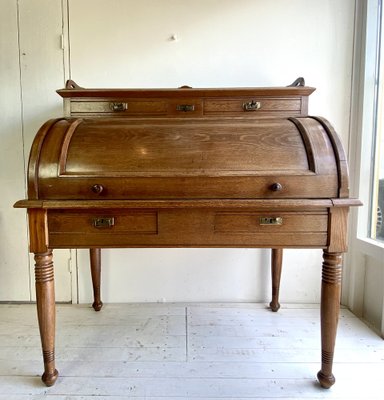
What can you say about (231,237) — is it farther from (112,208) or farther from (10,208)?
(10,208)

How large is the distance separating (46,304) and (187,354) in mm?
707

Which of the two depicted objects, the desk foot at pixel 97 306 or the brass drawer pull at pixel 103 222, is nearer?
the brass drawer pull at pixel 103 222

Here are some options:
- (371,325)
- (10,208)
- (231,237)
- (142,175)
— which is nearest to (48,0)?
(10,208)

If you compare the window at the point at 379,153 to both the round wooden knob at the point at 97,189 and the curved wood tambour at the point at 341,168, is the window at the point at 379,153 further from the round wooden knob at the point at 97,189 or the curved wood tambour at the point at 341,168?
the round wooden knob at the point at 97,189

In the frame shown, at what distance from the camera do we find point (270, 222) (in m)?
1.20

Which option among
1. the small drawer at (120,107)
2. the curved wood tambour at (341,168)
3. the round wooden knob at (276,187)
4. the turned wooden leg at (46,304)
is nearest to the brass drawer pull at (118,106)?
the small drawer at (120,107)

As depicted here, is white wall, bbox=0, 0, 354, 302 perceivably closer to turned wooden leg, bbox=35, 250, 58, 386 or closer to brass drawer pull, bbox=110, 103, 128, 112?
brass drawer pull, bbox=110, 103, 128, 112

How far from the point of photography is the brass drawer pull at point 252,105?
5.40 feet

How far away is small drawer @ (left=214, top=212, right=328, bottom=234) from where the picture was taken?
1.20 m

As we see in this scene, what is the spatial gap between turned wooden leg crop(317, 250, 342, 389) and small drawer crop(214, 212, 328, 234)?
5.4 inches

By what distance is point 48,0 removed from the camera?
1917 millimetres

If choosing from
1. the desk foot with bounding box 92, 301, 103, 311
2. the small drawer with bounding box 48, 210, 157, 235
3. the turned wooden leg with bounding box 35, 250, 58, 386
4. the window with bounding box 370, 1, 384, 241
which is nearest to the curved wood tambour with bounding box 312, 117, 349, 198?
the small drawer with bounding box 48, 210, 157, 235

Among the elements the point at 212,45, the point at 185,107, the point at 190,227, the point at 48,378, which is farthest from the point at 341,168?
the point at 48,378

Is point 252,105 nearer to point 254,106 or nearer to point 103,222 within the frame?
point 254,106
